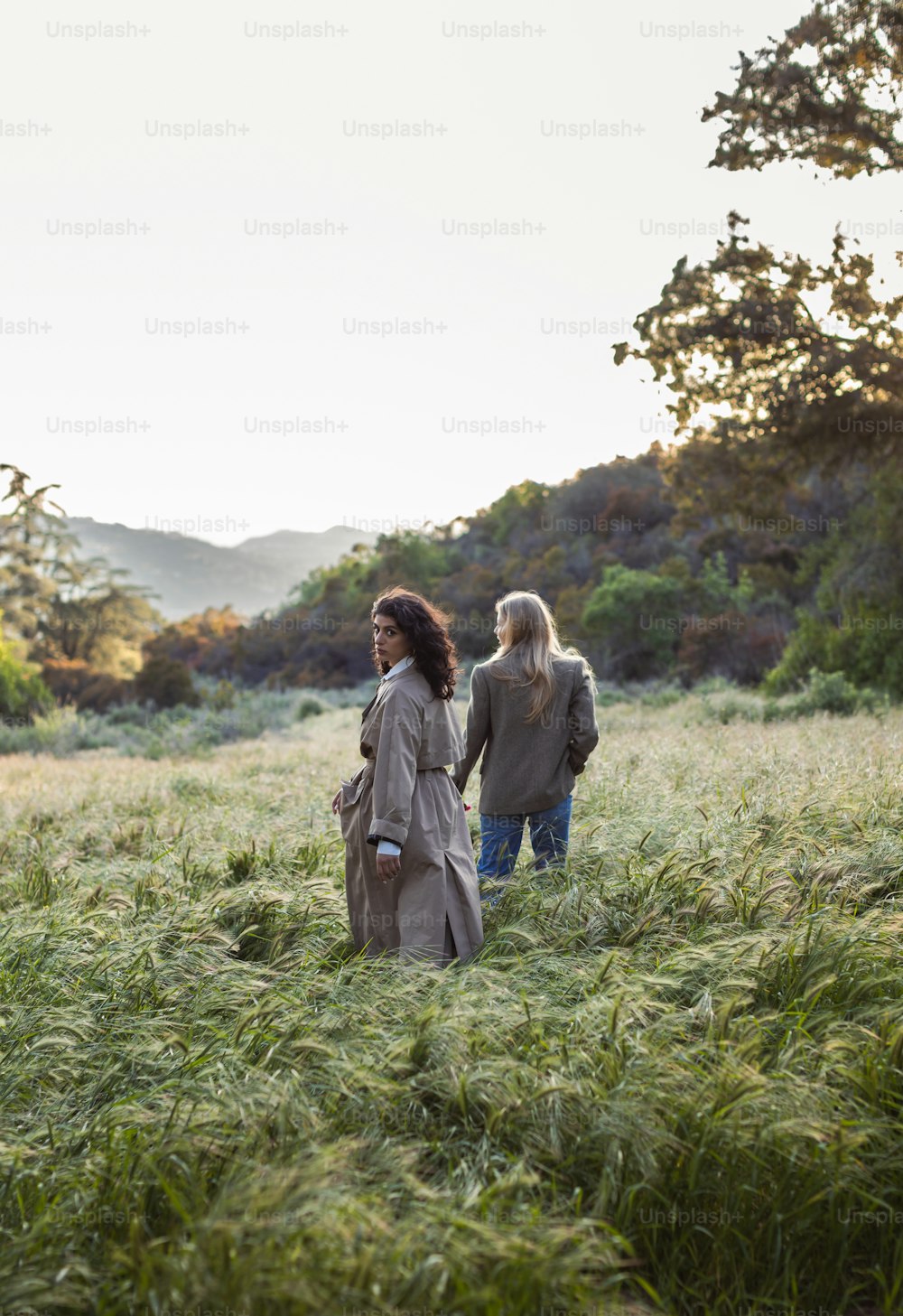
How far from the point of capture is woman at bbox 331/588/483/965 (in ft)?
12.9

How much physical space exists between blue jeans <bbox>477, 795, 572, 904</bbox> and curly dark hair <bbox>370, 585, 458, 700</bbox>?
1091 millimetres

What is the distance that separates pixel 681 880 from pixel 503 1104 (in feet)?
6.22

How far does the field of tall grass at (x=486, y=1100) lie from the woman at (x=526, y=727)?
0.29 m

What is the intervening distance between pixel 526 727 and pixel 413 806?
99cm

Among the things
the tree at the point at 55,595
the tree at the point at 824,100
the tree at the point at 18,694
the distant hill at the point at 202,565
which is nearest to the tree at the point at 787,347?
the tree at the point at 824,100

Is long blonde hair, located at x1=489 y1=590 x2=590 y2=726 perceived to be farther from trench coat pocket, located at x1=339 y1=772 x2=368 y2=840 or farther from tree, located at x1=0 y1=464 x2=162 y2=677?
tree, located at x1=0 y1=464 x2=162 y2=677

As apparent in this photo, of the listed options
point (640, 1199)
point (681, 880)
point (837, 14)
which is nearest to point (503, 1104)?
point (640, 1199)

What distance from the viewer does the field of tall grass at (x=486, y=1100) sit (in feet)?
7.02

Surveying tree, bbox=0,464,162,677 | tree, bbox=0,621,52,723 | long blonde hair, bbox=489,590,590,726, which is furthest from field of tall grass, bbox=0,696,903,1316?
tree, bbox=0,464,162,677

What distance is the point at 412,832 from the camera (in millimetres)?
3979

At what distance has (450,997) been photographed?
11.2 ft

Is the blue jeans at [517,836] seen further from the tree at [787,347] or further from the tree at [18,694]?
the tree at [18,694]

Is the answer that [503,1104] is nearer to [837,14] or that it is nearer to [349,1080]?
[349,1080]

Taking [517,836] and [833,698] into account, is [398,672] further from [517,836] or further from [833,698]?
[833,698]
